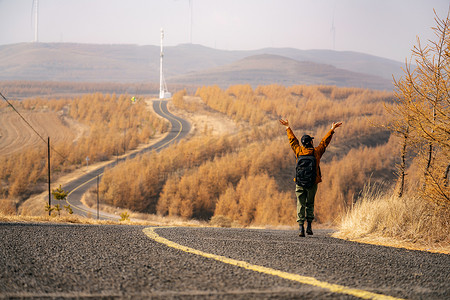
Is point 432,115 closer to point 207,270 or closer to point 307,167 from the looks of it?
point 307,167

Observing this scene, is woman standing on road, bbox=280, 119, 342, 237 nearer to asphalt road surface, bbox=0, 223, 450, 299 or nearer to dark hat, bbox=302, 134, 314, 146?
dark hat, bbox=302, 134, 314, 146

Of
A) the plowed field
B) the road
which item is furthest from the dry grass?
the plowed field

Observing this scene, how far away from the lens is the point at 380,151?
289 feet

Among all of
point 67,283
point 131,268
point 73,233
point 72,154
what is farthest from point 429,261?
point 72,154

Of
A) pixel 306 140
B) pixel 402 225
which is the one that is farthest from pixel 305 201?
pixel 402 225

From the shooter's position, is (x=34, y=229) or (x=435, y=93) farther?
(x=435, y=93)

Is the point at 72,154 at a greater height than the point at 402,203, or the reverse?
the point at 402,203

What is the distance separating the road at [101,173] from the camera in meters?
48.1

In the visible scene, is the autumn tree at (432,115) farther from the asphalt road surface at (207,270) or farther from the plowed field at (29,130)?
the plowed field at (29,130)

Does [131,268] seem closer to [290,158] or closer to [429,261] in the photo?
[429,261]

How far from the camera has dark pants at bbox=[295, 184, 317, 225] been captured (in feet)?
28.5

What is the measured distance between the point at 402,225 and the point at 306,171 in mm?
2149

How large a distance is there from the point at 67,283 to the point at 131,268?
79cm

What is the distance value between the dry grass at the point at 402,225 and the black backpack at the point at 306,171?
1623 mm
